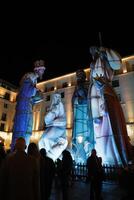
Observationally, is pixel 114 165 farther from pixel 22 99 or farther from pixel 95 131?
pixel 22 99

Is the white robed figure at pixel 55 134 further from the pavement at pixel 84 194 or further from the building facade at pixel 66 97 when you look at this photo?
the building facade at pixel 66 97

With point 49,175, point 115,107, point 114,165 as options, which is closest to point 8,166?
point 49,175

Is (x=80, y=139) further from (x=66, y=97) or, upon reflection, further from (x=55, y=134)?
(x=66, y=97)

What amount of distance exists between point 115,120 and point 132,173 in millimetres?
8200

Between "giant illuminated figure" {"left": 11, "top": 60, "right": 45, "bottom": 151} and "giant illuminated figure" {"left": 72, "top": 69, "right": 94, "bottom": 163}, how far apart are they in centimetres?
361

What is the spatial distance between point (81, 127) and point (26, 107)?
507 centimetres

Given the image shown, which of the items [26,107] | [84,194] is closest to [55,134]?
[26,107]

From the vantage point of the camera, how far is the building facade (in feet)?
112

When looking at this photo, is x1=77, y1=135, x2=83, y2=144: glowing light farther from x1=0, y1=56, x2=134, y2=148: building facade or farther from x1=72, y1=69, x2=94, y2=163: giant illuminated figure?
x1=0, y1=56, x2=134, y2=148: building facade

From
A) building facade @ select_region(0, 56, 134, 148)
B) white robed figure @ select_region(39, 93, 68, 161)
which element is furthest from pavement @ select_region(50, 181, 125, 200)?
building facade @ select_region(0, 56, 134, 148)

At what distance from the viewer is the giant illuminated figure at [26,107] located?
16484 millimetres

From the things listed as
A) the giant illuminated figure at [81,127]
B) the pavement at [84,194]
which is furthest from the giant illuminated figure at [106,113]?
the pavement at [84,194]

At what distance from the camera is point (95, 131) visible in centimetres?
1553

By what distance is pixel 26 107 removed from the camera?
17266 mm
